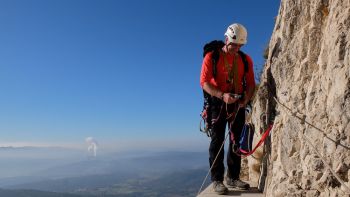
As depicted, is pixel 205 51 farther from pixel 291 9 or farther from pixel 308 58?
pixel 308 58

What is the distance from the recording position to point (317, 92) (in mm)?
6973

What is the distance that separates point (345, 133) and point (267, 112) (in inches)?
166

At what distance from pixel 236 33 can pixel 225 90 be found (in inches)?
61.4

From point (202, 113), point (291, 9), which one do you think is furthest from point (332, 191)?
point (202, 113)

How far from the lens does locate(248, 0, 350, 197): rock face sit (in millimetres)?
5988

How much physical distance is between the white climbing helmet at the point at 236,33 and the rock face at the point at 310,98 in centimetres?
86

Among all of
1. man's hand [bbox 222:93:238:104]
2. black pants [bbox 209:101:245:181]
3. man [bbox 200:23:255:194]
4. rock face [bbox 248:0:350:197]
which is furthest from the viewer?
black pants [bbox 209:101:245:181]

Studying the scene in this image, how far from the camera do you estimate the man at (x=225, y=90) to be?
393 inches

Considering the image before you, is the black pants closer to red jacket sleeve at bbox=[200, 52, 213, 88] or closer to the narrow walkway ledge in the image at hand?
the narrow walkway ledge

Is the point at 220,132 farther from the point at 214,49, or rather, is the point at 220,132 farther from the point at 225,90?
the point at 214,49

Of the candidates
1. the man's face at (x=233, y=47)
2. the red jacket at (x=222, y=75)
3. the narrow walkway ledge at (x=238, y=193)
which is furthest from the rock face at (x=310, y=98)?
the narrow walkway ledge at (x=238, y=193)

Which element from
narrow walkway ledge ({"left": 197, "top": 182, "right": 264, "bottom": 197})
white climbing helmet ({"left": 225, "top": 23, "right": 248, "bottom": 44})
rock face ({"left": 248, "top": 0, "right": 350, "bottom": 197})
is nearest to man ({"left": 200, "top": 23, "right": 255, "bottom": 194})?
white climbing helmet ({"left": 225, "top": 23, "right": 248, "bottom": 44})

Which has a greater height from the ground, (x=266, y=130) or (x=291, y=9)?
(x=291, y=9)

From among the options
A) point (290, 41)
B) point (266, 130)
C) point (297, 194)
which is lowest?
point (297, 194)
